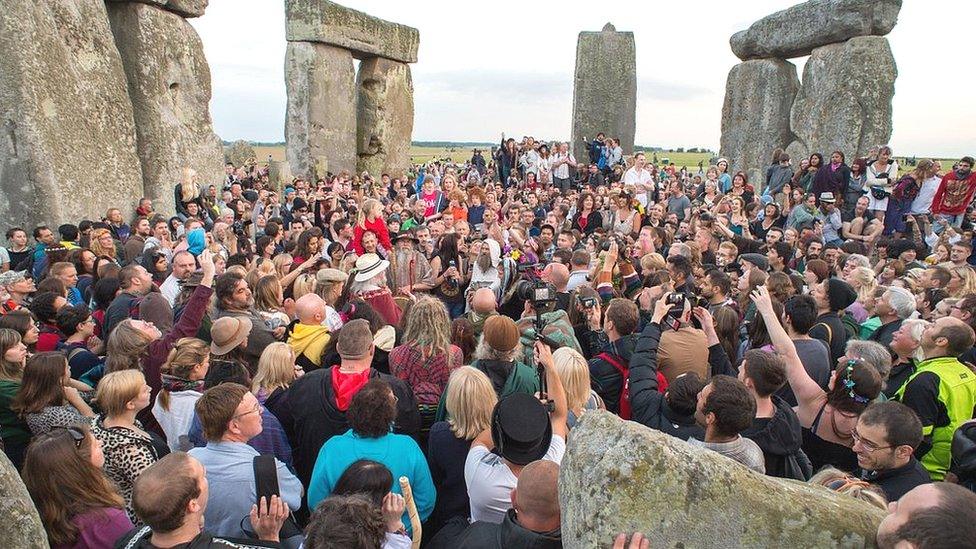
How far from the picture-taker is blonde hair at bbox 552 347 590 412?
3527 millimetres

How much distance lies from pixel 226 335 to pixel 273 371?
0.47m

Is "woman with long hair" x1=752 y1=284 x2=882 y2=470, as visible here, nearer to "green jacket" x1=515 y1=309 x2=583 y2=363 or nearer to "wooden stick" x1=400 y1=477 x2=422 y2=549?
"green jacket" x1=515 y1=309 x2=583 y2=363

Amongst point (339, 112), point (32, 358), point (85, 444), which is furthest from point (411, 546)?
point (339, 112)

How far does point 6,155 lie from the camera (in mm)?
8516

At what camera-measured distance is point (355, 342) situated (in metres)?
3.69

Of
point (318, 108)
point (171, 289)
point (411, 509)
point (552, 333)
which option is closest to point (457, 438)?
point (411, 509)

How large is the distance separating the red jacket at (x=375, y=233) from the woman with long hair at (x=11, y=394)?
4526 millimetres

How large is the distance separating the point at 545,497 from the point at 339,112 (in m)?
17.0

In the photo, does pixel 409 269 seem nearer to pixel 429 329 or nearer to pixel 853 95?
pixel 429 329

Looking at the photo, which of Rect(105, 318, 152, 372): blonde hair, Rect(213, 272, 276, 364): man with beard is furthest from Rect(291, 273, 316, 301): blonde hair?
Rect(105, 318, 152, 372): blonde hair

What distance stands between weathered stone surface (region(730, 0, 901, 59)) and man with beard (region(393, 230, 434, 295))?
38.2 feet

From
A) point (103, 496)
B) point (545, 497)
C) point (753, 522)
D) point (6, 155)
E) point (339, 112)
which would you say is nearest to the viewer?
point (753, 522)

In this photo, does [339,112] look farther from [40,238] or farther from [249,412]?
[249,412]

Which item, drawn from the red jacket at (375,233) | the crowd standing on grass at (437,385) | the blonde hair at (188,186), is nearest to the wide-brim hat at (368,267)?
the crowd standing on grass at (437,385)
